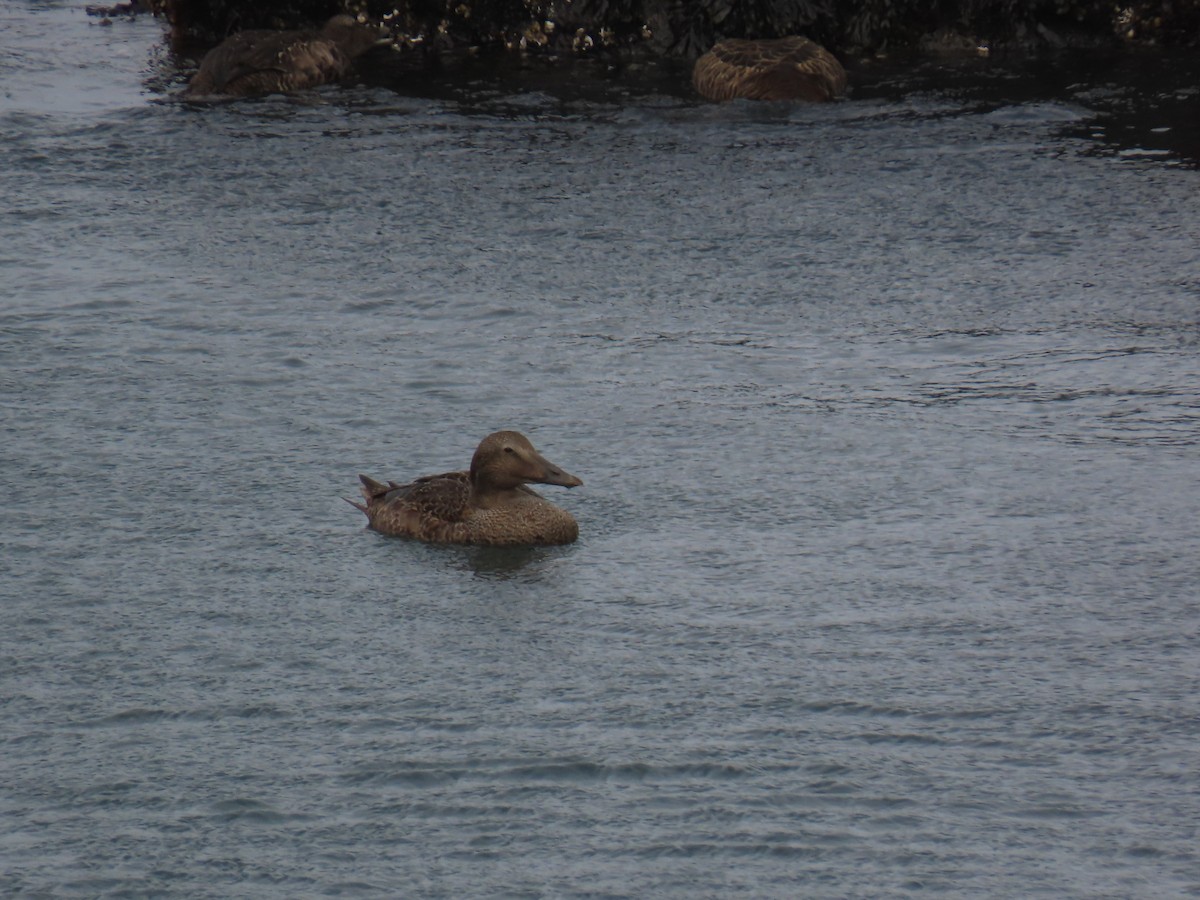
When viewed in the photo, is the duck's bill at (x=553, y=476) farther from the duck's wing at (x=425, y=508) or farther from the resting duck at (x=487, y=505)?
the duck's wing at (x=425, y=508)

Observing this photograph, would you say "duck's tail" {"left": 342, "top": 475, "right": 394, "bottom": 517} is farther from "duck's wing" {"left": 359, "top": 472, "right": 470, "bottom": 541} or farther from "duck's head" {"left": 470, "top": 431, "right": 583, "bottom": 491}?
"duck's head" {"left": 470, "top": 431, "right": 583, "bottom": 491}

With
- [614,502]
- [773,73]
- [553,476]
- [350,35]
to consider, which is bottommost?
[614,502]

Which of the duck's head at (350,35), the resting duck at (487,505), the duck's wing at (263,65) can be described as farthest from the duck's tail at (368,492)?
the duck's head at (350,35)

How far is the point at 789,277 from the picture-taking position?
36.2 feet

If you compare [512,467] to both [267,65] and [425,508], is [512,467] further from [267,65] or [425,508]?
[267,65]

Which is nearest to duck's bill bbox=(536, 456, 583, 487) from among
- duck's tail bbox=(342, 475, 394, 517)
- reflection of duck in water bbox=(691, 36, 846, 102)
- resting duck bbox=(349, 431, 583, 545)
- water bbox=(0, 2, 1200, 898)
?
Answer: resting duck bbox=(349, 431, 583, 545)

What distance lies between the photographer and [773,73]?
14148mm

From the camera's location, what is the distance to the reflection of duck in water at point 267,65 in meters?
14.8

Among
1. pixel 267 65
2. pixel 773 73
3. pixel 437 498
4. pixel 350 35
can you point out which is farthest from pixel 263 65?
pixel 437 498

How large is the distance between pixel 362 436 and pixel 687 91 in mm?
6841

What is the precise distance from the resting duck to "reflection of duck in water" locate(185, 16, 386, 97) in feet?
25.3

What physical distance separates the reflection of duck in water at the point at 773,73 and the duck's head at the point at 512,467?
700 cm

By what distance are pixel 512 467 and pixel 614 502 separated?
533 mm

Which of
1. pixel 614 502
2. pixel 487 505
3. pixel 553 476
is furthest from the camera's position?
pixel 614 502
